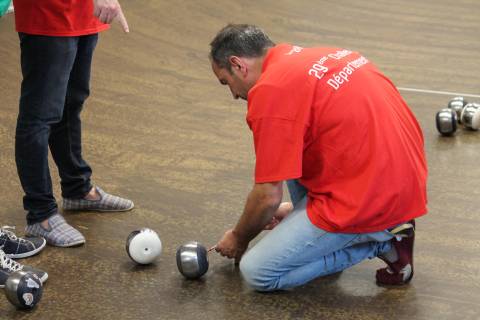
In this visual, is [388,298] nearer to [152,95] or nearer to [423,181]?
[423,181]

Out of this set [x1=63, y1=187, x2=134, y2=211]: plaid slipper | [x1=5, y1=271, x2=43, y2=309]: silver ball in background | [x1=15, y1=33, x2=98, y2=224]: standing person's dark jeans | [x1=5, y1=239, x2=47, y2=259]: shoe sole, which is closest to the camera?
[x1=5, y1=271, x2=43, y2=309]: silver ball in background

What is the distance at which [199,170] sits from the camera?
155 inches

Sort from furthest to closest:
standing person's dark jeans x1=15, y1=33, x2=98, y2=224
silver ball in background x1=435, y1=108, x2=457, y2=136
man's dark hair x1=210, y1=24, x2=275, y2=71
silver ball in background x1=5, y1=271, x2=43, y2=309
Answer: silver ball in background x1=435, y1=108, x2=457, y2=136 → standing person's dark jeans x1=15, y1=33, x2=98, y2=224 → man's dark hair x1=210, y1=24, x2=275, y2=71 → silver ball in background x1=5, y1=271, x2=43, y2=309

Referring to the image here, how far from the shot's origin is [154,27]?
6.42m

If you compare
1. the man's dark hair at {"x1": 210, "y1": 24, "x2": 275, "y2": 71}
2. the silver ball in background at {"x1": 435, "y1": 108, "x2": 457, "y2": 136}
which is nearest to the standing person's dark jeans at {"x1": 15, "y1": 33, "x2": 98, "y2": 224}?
the man's dark hair at {"x1": 210, "y1": 24, "x2": 275, "y2": 71}

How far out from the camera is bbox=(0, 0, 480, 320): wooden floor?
9.30 ft

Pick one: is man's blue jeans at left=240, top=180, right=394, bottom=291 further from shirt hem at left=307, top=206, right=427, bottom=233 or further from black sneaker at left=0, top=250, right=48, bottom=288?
black sneaker at left=0, top=250, right=48, bottom=288

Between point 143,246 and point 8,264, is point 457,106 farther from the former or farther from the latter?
point 8,264

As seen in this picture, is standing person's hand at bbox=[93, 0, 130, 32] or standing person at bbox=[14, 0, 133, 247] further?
standing person at bbox=[14, 0, 133, 247]

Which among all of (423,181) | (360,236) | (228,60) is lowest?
(360,236)

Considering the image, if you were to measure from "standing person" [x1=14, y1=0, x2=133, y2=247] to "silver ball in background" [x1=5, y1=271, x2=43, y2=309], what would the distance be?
0.47 metres

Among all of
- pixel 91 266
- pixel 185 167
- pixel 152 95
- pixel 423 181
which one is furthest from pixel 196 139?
pixel 423 181

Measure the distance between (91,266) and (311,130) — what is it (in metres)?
0.95

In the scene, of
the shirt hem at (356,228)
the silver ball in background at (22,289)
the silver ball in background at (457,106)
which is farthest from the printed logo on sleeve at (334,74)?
the silver ball in background at (457,106)
